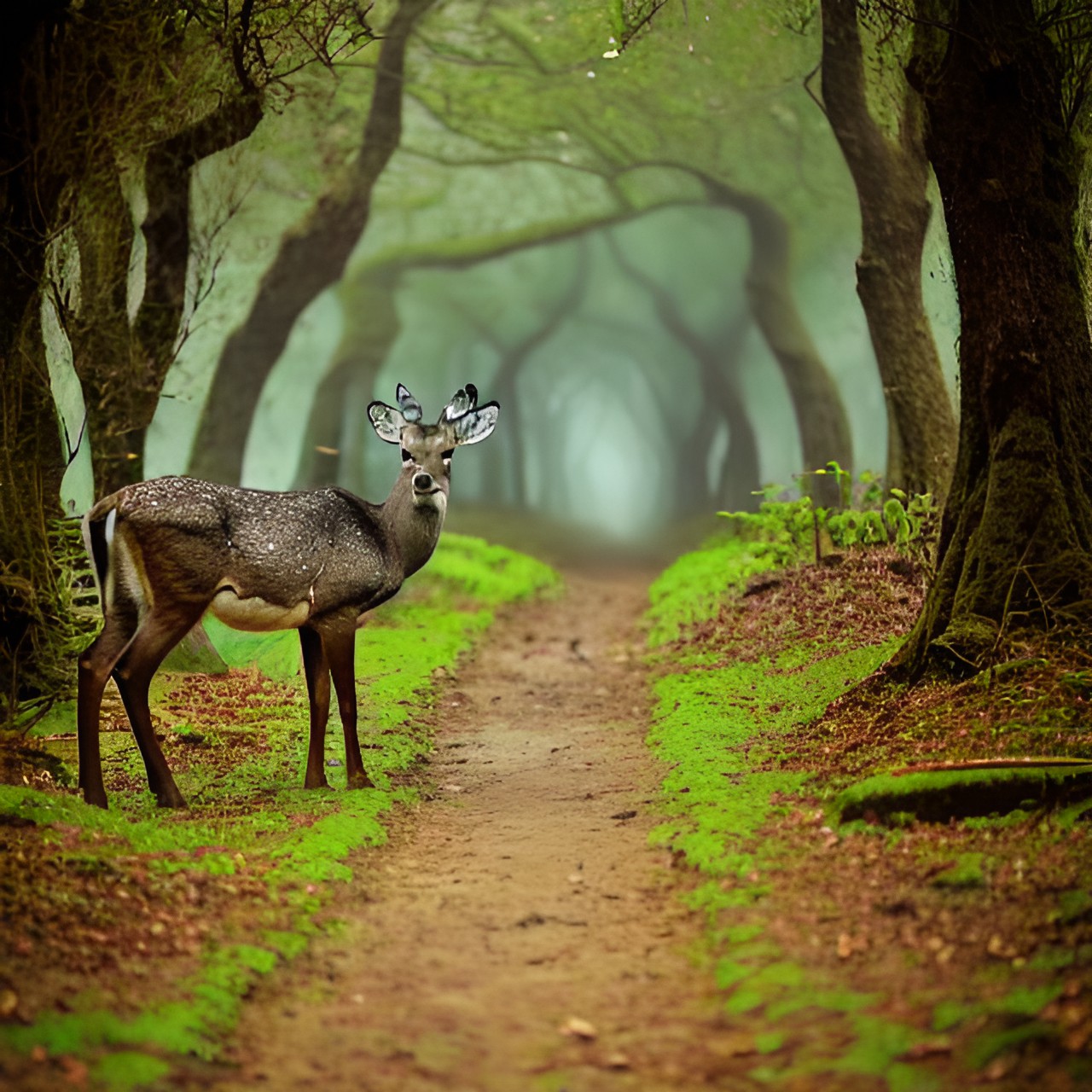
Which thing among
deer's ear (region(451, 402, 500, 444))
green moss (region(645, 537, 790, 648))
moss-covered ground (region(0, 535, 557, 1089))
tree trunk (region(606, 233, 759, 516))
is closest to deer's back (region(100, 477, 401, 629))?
deer's ear (region(451, 402, 500, 444))

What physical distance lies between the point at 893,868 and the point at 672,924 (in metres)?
1.14

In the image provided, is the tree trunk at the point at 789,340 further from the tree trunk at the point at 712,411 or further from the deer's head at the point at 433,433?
the deer's head at the point at 433,433

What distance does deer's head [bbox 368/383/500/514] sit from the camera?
831 cm

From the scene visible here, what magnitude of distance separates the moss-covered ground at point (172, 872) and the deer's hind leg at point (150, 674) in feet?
0.61

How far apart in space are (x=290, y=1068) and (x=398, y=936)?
1283 mm

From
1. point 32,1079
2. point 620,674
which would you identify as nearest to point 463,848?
point 32,1079

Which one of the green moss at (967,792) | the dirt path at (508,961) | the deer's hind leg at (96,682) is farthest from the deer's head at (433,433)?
the green moss at (967,792)

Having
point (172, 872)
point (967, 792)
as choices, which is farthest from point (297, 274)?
point (967, 792)

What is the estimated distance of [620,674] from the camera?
42.2 feet

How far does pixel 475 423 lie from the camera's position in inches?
333

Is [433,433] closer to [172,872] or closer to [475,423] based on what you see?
[475,423]

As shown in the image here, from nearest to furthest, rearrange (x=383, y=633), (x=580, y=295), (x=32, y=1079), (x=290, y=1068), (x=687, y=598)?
(x=32, y=1079) → (x=290, y=1068) → (x=383, y=633) → (x=687, y=598) → (x=580, y=295)

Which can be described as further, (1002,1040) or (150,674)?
(150,674)

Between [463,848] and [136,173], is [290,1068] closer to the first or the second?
[463,848]
